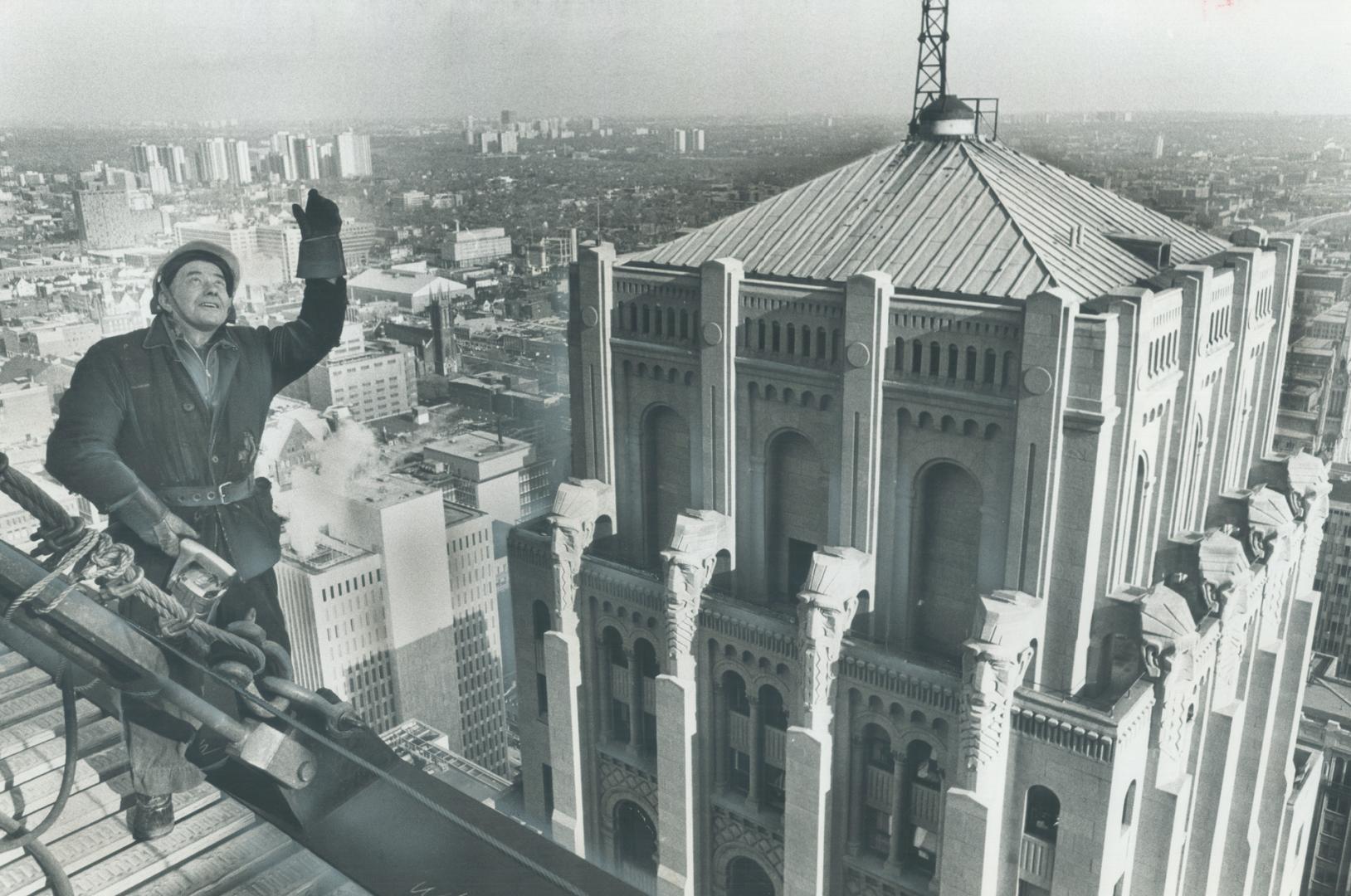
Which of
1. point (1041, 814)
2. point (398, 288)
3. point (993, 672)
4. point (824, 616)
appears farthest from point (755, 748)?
point (398, 288)

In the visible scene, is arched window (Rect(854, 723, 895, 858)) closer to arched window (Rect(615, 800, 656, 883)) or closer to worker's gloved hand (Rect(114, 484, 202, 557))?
arched window (Rect(615, 800, 656, 883))

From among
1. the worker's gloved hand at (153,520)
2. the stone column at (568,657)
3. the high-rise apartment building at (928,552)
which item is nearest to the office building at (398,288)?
the high-rise apartment building at (928,552)

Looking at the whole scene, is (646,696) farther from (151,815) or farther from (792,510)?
(151,815)

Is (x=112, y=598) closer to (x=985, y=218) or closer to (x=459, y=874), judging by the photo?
(x=459, y=874)

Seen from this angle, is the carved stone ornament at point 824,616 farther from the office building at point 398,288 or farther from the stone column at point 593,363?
the office building at point 398,288

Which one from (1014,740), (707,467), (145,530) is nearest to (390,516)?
(707,467)

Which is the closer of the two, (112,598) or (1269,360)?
(112,598)

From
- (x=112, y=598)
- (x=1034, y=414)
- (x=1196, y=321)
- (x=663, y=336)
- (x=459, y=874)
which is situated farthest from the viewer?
(x=663, y=336)

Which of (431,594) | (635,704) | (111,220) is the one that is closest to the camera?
(111,220)
